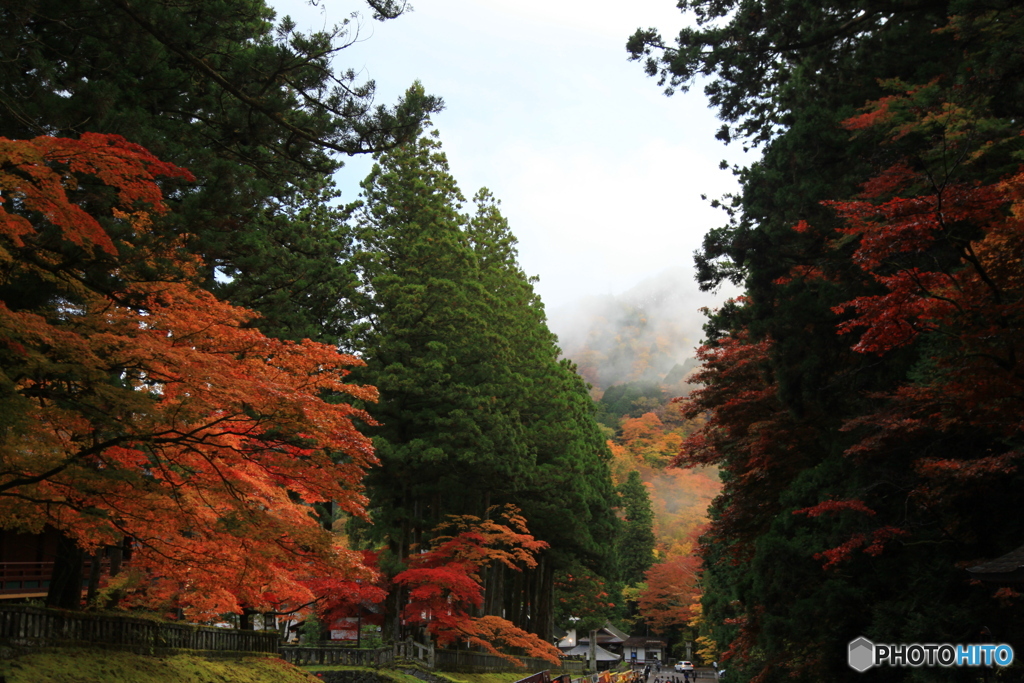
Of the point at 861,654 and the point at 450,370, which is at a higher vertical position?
the point at 450,370

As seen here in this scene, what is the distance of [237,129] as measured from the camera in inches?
363

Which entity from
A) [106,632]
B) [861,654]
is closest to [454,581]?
[106,632]

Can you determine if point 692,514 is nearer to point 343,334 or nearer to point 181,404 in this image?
point 343,334

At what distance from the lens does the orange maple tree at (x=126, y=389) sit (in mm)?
7020

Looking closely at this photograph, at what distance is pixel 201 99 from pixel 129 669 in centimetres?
780

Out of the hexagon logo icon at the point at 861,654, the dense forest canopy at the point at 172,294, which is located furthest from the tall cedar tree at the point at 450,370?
the hexagon logo icon at the point at 861,654

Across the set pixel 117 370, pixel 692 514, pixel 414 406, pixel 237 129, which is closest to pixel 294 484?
pixel 117 370

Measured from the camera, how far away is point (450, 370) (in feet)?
72.8

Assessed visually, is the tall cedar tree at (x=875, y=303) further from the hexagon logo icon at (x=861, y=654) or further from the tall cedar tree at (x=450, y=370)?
the tall cedar tree at (x=450, y=370)

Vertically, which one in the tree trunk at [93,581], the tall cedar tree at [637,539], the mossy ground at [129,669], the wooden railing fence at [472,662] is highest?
the tall cedar tree at [637,539]

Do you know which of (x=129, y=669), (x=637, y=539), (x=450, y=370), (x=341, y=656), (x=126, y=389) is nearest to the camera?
(x=126, y=389)

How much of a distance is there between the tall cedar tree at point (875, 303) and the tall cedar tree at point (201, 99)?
651cm

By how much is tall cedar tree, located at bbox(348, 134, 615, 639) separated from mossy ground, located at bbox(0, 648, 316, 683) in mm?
6694

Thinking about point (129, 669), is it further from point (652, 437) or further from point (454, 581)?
point (652, 437)
